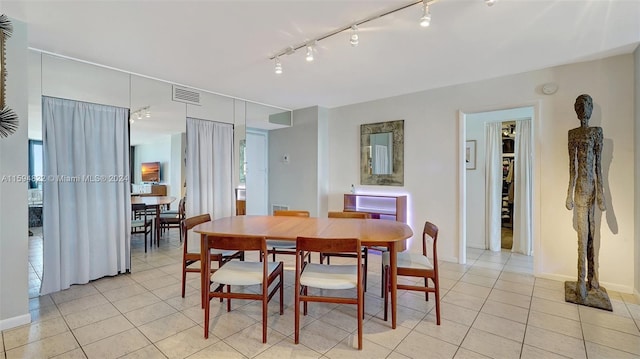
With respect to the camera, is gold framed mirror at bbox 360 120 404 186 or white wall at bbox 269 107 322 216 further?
white wall at bbox 269 107 322 216

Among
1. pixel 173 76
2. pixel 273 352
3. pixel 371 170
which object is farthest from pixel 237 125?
pixel 273 352

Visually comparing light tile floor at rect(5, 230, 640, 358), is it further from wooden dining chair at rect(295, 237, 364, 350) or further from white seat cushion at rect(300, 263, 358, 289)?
white seat cushion at rect(300, 263, 358, 289)

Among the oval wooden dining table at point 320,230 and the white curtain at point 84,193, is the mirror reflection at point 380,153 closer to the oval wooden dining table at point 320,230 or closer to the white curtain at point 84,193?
the oval wooden dining table at point 320,230

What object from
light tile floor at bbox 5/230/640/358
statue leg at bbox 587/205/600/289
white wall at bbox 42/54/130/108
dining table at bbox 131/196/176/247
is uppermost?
white wall at bbox 42/54/130/108

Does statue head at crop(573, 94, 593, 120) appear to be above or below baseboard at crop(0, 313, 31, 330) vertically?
above

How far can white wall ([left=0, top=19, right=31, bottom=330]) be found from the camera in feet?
7.69

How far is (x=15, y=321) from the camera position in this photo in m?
2.37

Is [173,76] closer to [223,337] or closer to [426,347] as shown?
[223,337]

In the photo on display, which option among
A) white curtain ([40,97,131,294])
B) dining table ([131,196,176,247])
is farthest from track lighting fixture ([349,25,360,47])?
dining table ([131,196,176,247])

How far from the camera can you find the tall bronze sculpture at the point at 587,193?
2.89 meters

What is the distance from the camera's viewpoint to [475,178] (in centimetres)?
500

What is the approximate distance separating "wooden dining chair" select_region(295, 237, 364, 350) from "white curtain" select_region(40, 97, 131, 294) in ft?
8.66

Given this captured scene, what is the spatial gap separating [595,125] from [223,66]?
4281mm

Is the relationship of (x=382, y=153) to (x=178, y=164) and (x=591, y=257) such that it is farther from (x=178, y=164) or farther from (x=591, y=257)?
(x=178, y=164)
